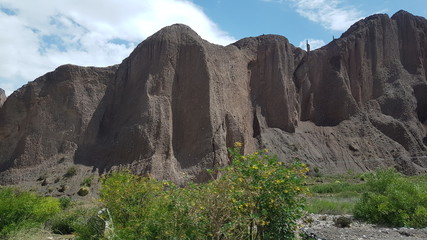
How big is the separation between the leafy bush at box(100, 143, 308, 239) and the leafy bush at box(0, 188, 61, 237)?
5.36 meters

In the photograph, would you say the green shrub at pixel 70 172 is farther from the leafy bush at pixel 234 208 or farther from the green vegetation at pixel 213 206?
the leafy bush at pixel 234 208

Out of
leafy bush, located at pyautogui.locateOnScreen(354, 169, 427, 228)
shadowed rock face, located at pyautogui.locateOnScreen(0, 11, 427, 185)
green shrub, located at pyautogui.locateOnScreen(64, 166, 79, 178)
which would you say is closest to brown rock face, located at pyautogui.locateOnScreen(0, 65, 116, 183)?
shadowed rock face, located at pyautogui.locateOnScreen(0, 11, 427, 185)

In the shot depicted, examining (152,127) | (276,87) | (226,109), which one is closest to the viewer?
(152,127)

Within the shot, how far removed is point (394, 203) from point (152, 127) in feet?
80.9

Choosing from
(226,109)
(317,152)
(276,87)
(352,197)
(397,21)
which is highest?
(397,21)

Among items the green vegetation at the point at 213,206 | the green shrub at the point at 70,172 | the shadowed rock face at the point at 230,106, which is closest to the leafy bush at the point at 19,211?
the green vegetation at the point at 213,206

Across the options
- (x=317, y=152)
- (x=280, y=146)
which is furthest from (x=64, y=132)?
(x=317, y=152)

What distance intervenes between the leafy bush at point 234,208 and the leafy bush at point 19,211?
5.36 m

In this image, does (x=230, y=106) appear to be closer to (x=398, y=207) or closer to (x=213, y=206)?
(x=398, y=207)

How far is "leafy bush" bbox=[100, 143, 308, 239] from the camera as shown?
32.2 feet

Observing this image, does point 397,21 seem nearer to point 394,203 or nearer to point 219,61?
point 219,61

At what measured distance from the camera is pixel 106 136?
140 ft

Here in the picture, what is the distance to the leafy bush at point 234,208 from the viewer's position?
980 centimetres

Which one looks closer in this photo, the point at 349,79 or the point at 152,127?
the point at 152,127
